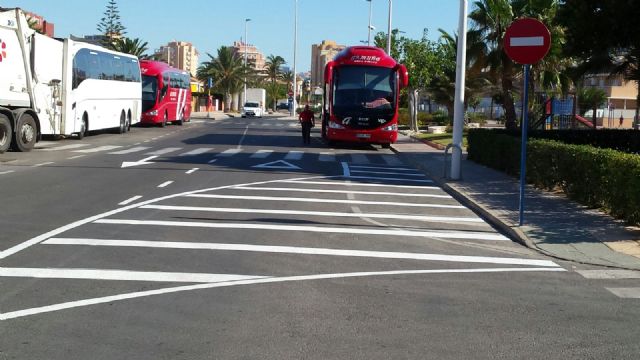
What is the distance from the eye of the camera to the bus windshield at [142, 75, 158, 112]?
42.9 metres

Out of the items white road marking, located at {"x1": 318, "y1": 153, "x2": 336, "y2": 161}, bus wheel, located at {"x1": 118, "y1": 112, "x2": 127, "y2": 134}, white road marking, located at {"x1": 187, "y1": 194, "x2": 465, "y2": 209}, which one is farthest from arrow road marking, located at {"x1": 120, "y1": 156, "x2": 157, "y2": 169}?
bus wheel, located at {"x1": 118, "y1": 112, "x2": 127, "y2": 134}

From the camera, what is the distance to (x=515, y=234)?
10.7 metres

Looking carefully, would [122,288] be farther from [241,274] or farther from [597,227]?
[597,227]

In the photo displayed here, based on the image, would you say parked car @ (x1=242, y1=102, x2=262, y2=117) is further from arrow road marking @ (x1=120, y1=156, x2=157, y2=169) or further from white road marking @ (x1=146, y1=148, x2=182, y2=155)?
arrow road marking @ (x1=120, y1=156, x2=157, y2=169)

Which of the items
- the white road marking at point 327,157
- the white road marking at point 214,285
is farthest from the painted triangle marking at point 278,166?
the white road marking at point 214,285

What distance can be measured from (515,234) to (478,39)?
25256mm

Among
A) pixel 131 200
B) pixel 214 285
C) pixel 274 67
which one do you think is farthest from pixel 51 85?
pixel 274 67

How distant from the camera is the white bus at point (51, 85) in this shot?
72.5 ft

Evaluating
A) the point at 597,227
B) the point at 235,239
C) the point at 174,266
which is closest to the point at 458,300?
the point at 174,266

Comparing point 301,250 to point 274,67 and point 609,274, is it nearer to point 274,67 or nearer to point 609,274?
point 609,274

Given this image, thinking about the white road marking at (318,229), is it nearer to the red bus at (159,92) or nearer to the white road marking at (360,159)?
the white road marking at (360,159)

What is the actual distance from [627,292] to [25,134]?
20.4 metres

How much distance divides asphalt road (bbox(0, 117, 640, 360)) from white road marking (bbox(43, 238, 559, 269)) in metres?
0.03

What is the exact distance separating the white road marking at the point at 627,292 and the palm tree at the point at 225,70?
3552 inches
